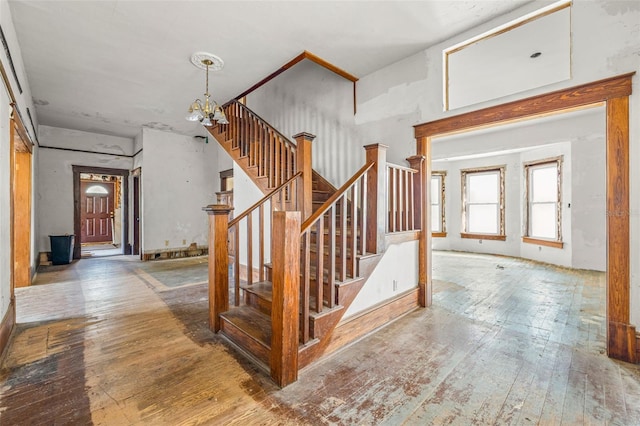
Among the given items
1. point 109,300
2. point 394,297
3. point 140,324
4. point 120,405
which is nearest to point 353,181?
point 394,297

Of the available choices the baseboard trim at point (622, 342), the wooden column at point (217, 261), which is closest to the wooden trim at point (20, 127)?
the wooden column at point (217, 261)

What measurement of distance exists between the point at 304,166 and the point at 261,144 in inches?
48.6

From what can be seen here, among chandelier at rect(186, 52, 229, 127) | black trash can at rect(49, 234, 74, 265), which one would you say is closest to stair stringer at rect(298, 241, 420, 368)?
chandelier at rect(186, 52, 229, 127)

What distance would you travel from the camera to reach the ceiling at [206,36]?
274 cm

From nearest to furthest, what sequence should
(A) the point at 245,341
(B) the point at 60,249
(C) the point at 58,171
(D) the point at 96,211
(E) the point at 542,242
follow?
1. (A) the point at 245,341
2. (B) the point at 60,249
3. (E) the point at 542,242
4. (C) the point at 58,171
5. (D) the point at 96,211

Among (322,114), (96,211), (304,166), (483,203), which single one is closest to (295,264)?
(304,166)

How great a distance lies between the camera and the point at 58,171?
6484 millimetres

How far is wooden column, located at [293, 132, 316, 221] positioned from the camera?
10.8ft

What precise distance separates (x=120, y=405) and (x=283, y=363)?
101cm

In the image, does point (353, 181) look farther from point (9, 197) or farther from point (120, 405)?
point (9, 197)

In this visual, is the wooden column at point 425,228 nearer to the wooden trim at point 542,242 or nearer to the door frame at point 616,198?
the door frame at point 616,198

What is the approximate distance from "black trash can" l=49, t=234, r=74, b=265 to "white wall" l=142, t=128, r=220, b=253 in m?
1.43

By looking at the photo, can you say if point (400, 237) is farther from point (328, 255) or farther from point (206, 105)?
point (206, 105)

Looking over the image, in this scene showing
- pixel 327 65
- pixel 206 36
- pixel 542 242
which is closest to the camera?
pixel 206 36
